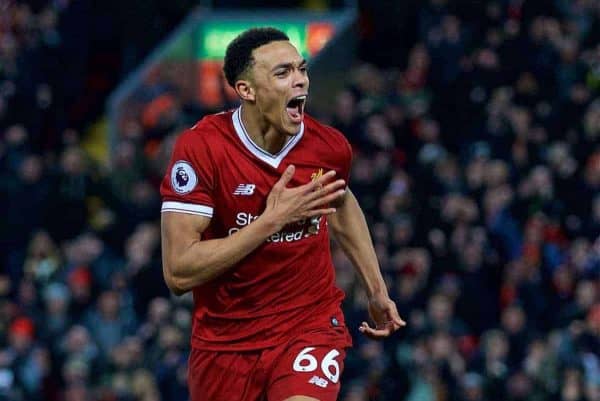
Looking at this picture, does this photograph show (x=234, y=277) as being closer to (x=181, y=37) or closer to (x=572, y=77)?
(x=572, y=77)

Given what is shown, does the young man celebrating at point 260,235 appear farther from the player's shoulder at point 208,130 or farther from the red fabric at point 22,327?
the red fabric at point 22,327

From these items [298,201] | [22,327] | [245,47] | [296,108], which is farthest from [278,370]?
[22,327]

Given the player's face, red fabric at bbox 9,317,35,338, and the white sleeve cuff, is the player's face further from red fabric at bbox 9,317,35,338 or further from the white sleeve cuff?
red fabric at bbox 9,317,35,338

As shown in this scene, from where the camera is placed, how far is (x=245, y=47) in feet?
24.7

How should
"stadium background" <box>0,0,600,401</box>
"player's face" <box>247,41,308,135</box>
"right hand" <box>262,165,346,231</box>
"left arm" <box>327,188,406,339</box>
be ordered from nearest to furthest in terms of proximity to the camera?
"right hand" <box>262,165,346,231</box> → "player's face" <box>247,41,308,135</box> → "left arm" <box>327,188,406,339</box> → "stadium background" <box>0,0,600,401</box>

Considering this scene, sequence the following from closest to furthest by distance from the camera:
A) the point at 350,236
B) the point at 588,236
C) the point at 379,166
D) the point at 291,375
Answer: the point at 291,375, the point at 350,236, the point at 588,236, the point at 379,166

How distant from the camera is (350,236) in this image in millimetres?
8016

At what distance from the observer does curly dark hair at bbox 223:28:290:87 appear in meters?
7.51

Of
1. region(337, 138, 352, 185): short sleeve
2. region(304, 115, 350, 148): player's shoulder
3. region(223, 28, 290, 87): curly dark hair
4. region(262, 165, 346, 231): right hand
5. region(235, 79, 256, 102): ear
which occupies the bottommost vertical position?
region(262, 165, 346, 231): right hand

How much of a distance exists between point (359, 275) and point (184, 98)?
10236 mm

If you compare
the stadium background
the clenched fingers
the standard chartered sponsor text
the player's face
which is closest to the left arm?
the clenched fingers

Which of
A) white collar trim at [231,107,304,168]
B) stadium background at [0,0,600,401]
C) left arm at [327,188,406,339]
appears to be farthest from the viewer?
stadium background at [0,0,600,401]

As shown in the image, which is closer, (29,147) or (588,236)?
(588,236)

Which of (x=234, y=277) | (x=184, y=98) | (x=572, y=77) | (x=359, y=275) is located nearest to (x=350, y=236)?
(x=359, y=275)
